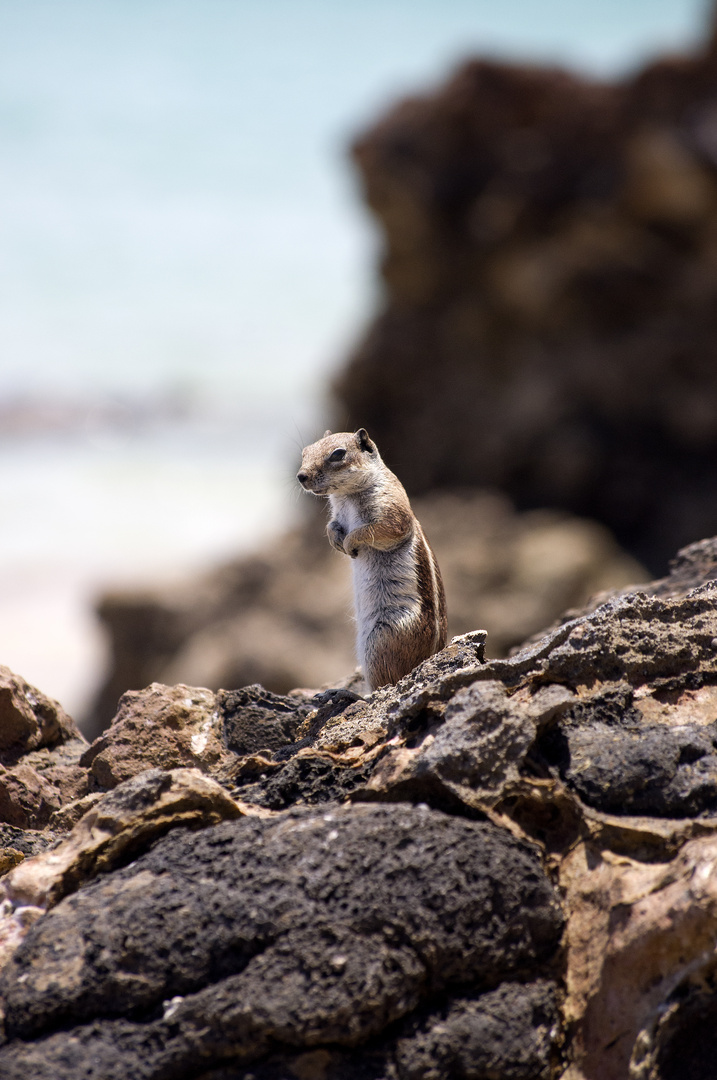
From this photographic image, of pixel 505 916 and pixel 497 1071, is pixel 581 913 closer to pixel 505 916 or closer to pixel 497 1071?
pixel 505 916

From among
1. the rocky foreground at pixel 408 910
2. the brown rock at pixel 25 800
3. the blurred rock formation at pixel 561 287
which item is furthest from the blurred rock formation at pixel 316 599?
the rocky foreground at pixel 408 910

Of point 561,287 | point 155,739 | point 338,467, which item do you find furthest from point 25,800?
point 561,287

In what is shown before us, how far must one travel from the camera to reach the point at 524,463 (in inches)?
597

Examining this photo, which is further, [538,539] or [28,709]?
[538,539]

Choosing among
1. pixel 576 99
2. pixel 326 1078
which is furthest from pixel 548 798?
pixel 576 99

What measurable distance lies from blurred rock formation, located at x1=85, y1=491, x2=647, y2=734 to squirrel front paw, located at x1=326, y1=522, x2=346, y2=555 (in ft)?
19.2

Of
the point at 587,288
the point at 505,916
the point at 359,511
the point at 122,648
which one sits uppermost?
the point at 587,288

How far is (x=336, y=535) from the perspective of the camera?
4.80m

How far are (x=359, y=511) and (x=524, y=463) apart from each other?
1081cm

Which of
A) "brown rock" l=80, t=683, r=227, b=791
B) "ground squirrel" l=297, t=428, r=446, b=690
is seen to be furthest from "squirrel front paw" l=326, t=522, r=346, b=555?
"brown rock" l=80, t=683, r=227, b=791

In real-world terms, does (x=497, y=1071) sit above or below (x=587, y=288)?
below

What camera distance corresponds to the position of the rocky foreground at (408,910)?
8.14ft

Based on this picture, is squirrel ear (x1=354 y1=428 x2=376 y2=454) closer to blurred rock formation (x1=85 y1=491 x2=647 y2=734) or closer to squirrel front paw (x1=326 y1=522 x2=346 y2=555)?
squirrel front paw (x1=326 y1=522 x2=346 y2=555)

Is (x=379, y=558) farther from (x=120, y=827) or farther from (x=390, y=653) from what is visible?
(x=120, y=827)
